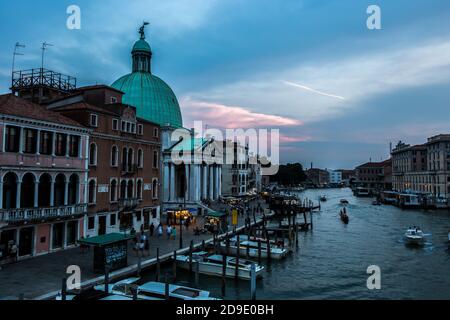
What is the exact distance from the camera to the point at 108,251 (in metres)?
21.8

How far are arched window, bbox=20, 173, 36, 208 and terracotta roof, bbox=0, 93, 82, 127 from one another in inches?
153

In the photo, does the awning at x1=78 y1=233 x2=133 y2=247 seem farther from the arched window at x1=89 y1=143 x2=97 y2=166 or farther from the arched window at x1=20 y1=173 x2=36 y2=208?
the arched window at x1=89 y1=143 x2=97 y2=166

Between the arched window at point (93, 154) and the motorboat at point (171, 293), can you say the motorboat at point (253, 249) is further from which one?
the arched window at point (93, 154)

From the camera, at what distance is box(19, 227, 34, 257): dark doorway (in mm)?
24125

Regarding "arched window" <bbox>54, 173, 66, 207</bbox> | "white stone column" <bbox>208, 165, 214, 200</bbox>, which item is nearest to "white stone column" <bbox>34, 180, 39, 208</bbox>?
"arched window" <bbox>54, 173, 66, 207</bbox>

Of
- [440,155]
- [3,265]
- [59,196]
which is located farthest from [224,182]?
[3,265]

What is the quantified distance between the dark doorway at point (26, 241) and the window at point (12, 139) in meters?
5.24

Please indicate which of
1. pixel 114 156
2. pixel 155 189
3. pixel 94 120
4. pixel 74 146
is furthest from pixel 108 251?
pixel 155 189

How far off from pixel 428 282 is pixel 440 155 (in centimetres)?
8018

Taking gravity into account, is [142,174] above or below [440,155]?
below

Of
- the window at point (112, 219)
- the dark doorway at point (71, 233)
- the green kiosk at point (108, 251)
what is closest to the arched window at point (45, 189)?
the dark doorway at point (71, 233)

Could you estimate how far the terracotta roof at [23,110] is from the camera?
923 inches
